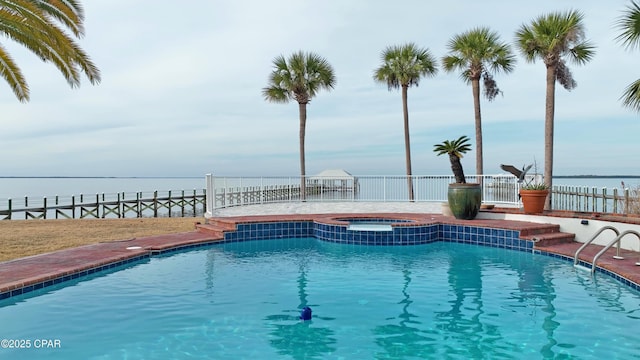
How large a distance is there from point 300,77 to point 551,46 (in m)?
10.8

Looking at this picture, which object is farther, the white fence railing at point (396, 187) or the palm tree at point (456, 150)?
the white fence railing at point (396, 187)

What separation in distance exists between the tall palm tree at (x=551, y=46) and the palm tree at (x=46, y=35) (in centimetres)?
1442

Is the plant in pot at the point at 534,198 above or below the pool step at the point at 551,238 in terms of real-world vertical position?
above

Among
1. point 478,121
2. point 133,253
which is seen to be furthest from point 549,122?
point 133,253

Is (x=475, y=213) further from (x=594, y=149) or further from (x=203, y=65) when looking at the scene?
(x=594, y=149)

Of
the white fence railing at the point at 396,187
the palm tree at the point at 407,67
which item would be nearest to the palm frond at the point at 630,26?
the white fence railing at the point at 396,187

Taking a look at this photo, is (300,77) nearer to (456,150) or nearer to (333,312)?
(456,150)

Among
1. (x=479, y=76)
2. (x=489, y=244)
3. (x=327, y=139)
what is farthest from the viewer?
(x=327, y=139)

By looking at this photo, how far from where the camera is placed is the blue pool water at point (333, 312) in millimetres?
3988

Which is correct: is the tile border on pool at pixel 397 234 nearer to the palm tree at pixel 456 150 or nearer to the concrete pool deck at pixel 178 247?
the concrete pool deck at pixel 178 247

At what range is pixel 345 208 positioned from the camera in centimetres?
1461

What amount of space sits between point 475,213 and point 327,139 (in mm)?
14134

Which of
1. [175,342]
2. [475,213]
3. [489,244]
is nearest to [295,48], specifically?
[475,213]

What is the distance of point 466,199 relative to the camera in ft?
35.7
